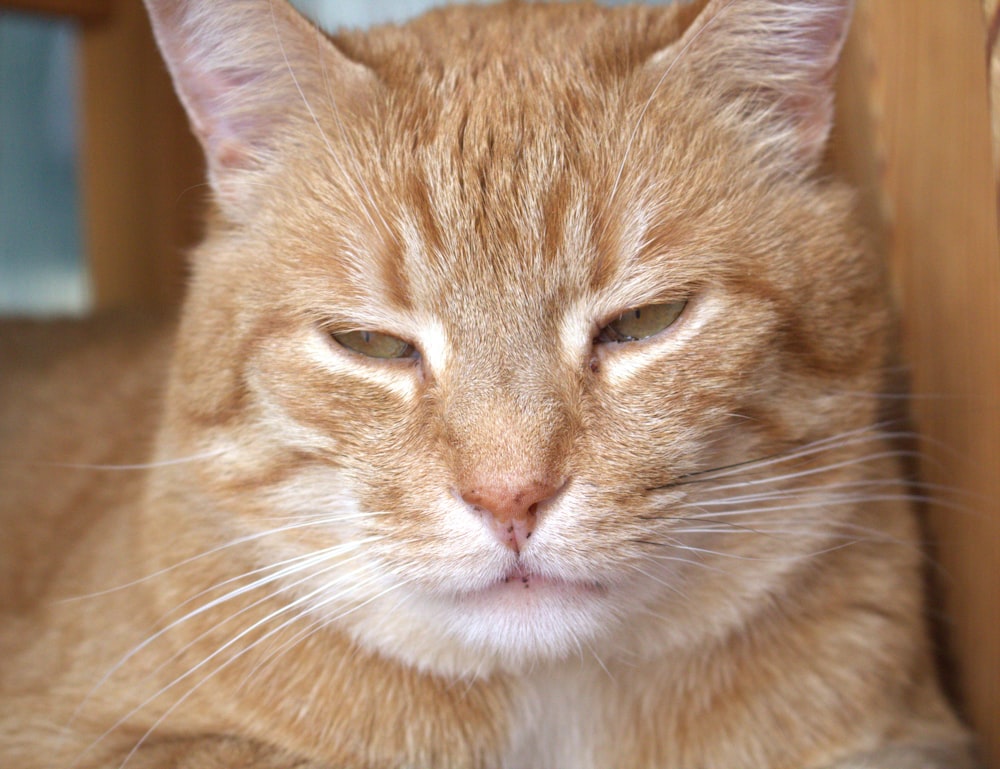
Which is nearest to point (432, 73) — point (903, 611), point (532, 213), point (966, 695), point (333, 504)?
Answer: point (532, 213)

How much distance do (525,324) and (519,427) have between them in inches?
6.7

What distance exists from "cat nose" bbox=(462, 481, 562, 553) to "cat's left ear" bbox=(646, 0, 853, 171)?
70 centimetres

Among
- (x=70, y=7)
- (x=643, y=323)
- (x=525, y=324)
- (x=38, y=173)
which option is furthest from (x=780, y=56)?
(x=38, y=173)

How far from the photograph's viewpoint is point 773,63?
1.79 meters

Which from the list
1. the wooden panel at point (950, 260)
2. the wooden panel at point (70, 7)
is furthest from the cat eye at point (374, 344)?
the wooden panel at point (70, 7)

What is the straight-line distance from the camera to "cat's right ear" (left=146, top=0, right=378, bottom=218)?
1732 mm

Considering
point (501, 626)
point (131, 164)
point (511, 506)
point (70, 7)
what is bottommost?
point (501, 626)

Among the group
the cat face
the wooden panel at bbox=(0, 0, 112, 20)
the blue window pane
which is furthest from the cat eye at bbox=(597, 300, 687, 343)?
the blue window pane

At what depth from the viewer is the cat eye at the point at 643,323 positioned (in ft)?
5.38

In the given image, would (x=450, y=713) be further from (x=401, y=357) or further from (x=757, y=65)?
(x=757, y=65)

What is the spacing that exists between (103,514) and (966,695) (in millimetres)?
1727

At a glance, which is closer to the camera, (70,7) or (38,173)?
(70,7)

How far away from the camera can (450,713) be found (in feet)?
5.85

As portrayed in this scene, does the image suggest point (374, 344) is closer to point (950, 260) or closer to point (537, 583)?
point (537, 583)
